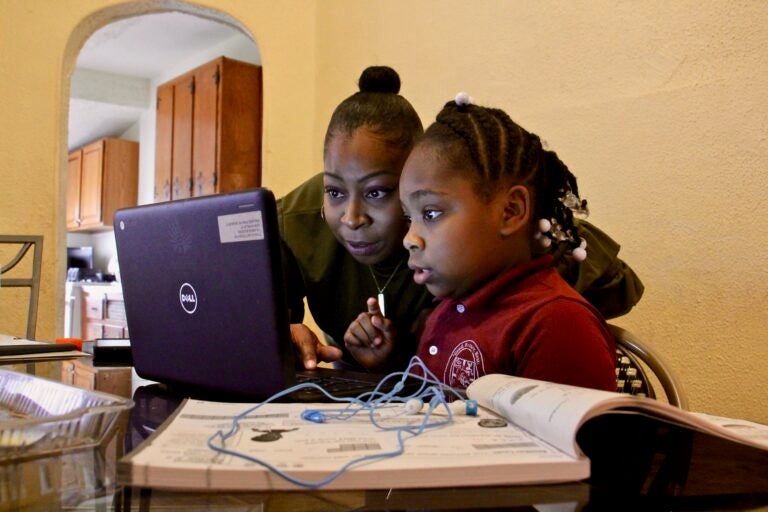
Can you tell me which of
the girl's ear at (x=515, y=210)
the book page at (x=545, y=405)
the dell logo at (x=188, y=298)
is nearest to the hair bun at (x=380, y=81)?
the girl's ear at (x=515, y=210)

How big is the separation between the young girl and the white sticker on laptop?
33 centimetres

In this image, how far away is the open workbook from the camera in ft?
1.24

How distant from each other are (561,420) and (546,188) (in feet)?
2.05

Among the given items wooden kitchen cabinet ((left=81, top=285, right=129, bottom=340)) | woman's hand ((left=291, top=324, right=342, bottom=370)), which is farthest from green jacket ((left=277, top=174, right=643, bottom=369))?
wooden kitchen cabinet ((left=81, top=285, right=129, bottom=340))

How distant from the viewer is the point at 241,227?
65cm

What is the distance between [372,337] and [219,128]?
2.99m

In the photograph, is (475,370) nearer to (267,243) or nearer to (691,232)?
(267,243)

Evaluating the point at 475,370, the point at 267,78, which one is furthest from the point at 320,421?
the point at 267,78

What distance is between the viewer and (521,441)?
458mm

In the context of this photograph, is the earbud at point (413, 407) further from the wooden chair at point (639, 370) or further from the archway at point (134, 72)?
the archway at point (134, 72)

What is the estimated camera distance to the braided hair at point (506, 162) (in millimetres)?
940

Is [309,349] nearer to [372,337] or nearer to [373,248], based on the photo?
[372,337]

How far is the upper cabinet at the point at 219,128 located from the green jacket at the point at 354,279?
7.96 feet

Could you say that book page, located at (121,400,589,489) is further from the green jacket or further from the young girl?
the green jacket
